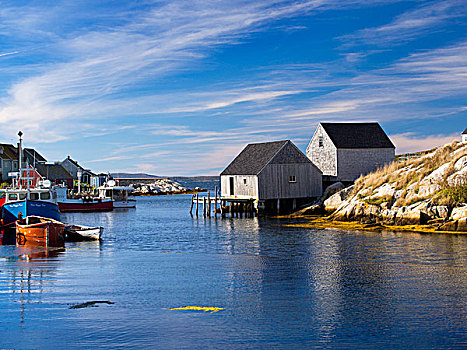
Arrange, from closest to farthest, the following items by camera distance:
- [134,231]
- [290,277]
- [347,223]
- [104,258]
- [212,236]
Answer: [290,277] → [104,258] → [212,236] → [347,223] → [134,231]

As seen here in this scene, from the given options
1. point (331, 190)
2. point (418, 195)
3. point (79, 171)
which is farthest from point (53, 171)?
point (418, 195)

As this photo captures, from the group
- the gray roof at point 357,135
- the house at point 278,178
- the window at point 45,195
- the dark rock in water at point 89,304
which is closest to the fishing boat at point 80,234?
the window at point 45,195

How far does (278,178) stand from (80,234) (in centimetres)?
2455

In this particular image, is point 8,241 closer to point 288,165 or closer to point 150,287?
point 150,287

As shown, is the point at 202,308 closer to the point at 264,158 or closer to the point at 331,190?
the point at 264,158

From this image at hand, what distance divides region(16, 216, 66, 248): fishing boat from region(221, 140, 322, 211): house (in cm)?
2481

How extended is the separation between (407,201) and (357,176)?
1735 cm

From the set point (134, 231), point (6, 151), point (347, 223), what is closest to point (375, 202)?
point (347, 223)

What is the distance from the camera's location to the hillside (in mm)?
37000

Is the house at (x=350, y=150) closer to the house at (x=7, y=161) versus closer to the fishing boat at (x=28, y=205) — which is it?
the fishing boat at (x=28, y=205)

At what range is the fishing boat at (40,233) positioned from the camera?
31.6 m

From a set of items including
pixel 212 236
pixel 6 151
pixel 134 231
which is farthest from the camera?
pixel 6 151

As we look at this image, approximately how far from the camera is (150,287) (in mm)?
19094

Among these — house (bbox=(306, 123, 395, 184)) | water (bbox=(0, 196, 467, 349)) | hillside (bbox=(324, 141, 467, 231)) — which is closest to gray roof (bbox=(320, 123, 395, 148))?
house (bbox=(306, 123, 395, 184))
